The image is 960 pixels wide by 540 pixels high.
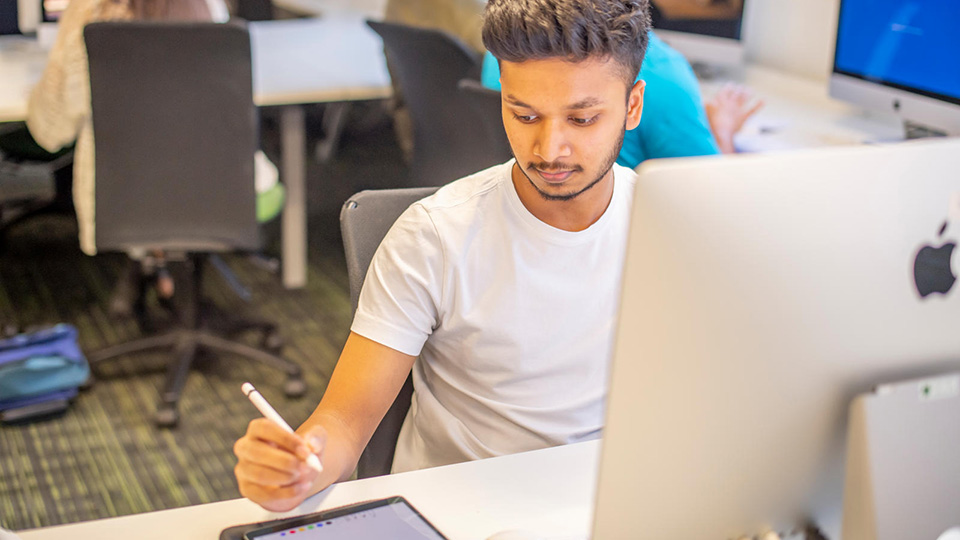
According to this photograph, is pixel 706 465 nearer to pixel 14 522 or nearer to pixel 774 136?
pixel 14 522

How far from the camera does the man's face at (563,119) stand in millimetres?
1091

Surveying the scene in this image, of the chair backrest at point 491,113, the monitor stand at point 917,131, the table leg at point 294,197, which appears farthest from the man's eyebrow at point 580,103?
the table leg at point 294,197

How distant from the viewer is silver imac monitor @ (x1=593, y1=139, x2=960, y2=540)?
65 cm

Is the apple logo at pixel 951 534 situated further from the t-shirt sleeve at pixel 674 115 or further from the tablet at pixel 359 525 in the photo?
the t-shirt sleeve at pixel 674 115

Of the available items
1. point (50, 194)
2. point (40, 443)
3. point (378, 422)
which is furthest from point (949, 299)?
point (50, 194)

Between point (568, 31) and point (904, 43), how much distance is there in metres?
1.62

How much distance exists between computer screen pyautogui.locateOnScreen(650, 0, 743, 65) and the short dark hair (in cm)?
202

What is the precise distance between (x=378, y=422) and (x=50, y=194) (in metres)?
3.06

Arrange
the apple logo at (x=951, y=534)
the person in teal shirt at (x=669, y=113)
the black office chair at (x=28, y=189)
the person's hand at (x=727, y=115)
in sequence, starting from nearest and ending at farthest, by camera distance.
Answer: the apple logo at (x=951, y=534), the person in teal shirt at (x=669, y=113), the person's hand at (x=727, y=115), the black office chair at (x=28, y=189)

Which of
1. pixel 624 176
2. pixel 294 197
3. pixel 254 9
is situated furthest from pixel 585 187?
pixel 254 9

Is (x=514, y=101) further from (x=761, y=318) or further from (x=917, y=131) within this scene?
(x=917, y=131)

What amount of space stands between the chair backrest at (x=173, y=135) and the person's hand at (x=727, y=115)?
1.14m

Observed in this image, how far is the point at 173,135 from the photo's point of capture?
7.69ft

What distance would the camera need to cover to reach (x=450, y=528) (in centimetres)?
97
